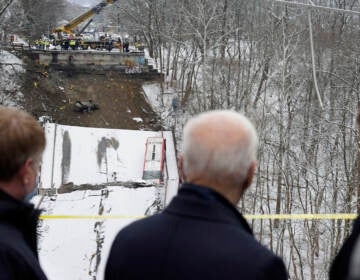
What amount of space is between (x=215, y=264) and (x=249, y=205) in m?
16.5

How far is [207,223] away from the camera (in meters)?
1.62

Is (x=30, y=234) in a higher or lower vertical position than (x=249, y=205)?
higher

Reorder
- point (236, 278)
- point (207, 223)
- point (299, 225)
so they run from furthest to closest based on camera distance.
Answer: point (299, 225)
point (207, 223)
point (236, 278)

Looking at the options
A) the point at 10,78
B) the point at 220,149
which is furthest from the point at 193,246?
the point at 10,78

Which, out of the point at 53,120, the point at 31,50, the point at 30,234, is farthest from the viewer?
the point at 31,50

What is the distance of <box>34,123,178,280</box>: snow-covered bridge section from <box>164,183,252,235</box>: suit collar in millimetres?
9965

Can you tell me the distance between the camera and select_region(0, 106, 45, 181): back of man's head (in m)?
1.74

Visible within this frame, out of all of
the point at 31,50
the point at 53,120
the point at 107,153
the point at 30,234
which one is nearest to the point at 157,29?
the point at 31,50

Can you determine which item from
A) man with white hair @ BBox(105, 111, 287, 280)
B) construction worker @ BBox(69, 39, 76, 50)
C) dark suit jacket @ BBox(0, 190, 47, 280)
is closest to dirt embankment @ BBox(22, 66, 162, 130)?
construction worker @ BBox(69, 39, 76, 50)

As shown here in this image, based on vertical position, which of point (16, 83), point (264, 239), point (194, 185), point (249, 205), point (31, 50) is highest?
point (31, 50)

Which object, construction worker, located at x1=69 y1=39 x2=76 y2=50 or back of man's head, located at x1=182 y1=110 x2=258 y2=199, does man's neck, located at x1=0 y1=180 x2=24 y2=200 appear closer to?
back of man's head, located at x1=182 y1=110 x2=258 y2=199

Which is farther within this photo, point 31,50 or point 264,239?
point 31,50

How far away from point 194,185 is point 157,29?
92.2 feet

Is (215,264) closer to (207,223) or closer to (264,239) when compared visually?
(207,223)
